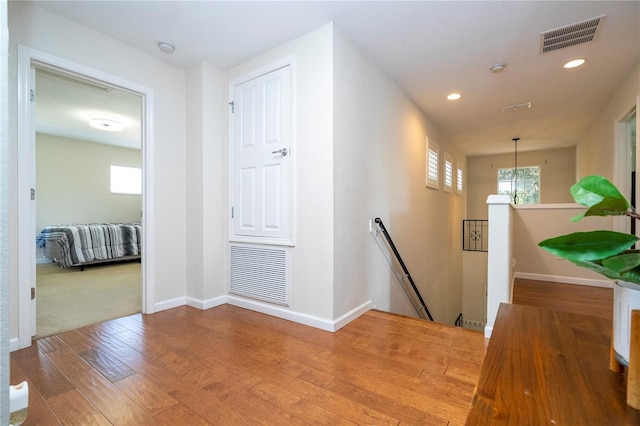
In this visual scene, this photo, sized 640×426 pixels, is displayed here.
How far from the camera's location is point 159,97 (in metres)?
2.86

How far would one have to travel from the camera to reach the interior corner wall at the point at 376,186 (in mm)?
2445

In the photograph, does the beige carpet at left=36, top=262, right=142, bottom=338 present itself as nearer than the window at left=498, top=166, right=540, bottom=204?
Yes

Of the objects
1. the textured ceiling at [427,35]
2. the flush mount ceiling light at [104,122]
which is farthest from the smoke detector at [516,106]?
the flush mount ceiling light at [104,122]

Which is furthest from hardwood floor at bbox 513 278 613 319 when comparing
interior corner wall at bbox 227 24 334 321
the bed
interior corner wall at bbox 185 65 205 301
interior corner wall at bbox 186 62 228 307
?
the bed

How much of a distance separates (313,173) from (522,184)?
7.20 metres

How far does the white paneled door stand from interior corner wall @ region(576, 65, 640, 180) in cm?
Result: 355

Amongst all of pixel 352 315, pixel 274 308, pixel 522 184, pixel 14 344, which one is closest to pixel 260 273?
pixel 274 308

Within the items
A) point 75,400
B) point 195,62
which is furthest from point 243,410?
point 195,62

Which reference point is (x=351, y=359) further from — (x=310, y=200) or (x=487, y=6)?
(x=487, y=6)

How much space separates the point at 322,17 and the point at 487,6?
4.04 ft

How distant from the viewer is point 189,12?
2193 mm

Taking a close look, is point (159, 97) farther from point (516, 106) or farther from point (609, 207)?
point (516, 106)

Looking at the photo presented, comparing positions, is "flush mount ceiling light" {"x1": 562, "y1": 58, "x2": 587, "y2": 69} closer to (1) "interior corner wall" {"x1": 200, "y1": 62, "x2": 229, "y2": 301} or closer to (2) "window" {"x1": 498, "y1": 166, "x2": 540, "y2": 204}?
(1) "interior corner wall" {"x1": 200, "y1": 62, "x2": 229, "y2": 301}

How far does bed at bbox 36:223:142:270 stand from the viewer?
4902mm
